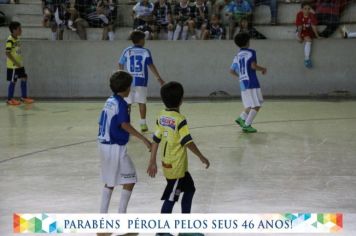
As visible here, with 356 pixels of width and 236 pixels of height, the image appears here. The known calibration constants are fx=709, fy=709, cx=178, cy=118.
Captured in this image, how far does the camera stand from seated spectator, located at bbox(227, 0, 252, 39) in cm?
2006

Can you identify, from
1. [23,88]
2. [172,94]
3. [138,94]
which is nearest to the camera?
[172,94]

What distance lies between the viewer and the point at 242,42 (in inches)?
510

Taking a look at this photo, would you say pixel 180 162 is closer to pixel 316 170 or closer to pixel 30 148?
pixel 316 170

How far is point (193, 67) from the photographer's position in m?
19.5

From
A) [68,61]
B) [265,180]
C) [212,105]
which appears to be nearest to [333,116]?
[212,105]

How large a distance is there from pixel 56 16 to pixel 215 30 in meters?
4.62

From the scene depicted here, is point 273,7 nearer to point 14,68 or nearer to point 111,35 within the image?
point 111,35

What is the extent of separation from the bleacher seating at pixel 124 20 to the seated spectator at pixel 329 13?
8.4 inches

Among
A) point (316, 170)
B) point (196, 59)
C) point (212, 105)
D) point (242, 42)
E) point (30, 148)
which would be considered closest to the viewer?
point (316, 170)

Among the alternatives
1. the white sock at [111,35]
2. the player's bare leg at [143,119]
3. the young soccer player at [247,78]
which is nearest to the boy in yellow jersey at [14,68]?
the white sock at [111,35]

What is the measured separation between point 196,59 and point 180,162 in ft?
42.0

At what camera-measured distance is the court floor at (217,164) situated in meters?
8.09

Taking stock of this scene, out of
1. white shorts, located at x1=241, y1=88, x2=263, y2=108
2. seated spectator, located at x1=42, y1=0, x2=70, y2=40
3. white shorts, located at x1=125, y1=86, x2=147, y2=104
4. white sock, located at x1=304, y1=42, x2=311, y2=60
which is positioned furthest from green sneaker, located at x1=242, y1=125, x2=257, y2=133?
seated spectator, located at x1=42, y1=0, x2=70, y2=40

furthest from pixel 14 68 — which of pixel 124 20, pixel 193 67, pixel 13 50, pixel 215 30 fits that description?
pixel 215 30
